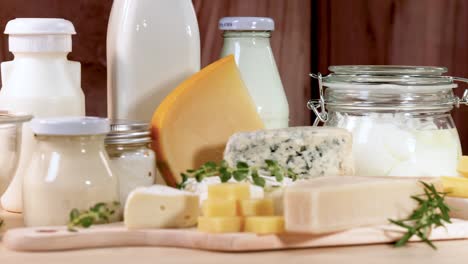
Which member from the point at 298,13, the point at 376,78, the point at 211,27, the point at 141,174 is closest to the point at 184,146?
the point at 141,174

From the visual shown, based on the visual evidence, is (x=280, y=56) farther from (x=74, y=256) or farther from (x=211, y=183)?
(x=74, y=256)

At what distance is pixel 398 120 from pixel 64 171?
1.28 ft

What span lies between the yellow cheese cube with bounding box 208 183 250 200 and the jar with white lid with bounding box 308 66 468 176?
0.22m

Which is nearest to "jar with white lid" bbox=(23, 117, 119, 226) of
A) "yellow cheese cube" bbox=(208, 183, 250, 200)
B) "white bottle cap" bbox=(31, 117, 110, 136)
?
"white bottle cap" bbox=(31, 117, 110, 136)

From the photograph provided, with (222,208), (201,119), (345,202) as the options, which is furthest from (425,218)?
(201,119)

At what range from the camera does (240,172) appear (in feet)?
3.12

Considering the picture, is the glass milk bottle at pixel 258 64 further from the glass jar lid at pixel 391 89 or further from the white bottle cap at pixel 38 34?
the white bottle cap at pixel 38 34

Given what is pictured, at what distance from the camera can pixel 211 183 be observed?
956 millimetres

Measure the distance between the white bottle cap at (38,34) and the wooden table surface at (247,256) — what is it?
271 millimetres

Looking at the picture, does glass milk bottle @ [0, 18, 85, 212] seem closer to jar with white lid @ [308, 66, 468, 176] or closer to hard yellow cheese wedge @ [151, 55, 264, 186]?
hard yellow cheese wedge @ [151, 55, 264, 186]

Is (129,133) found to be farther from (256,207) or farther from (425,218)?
(425,218)

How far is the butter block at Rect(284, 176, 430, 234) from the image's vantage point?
33.5 inches

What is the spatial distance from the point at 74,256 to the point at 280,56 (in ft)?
2.52

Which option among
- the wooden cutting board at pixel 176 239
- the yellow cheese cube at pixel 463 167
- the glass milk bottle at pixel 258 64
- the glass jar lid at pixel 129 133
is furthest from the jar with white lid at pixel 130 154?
the yellow cheese cube at pixel 463 167
